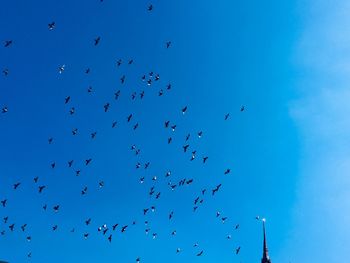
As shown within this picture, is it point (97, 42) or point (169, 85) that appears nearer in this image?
point (97, 42)

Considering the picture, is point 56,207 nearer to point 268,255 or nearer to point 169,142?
point 169,142

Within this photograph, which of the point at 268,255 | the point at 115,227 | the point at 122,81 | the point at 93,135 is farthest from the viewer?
the point at 268,255

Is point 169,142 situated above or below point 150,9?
below

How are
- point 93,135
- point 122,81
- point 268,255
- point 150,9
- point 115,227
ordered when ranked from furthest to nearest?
point 268,255 < point 115,227 < point 93,135 < point 122,81 < point 150,9

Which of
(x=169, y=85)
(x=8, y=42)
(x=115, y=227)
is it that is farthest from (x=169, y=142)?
(x=8, y=42)

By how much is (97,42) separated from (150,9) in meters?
5.21

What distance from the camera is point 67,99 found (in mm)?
43906

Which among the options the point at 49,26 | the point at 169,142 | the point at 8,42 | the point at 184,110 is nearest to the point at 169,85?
the point at 184,110

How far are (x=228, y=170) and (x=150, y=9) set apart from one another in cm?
1964

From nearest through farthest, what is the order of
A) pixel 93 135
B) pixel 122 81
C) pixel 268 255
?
pixel 122 81
pixel 93 135
pixel 268 255

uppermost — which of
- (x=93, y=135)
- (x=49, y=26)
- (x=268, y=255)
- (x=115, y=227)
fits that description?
(x=268, y=255)

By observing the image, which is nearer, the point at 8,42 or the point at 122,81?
the point at 8,42

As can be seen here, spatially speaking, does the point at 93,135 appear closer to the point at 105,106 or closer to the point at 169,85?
the point at 105,106

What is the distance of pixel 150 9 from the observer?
131ft
